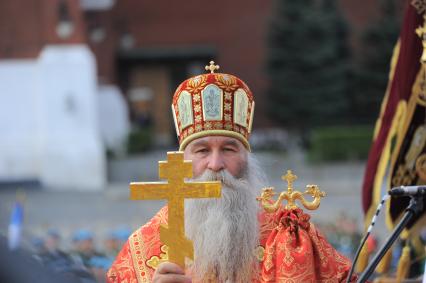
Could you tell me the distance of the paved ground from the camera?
17.2m

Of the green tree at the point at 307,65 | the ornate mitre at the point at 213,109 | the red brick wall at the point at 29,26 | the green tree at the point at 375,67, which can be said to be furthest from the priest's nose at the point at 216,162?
the green tree at the point at 375,67

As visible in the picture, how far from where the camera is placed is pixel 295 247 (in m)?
3.72

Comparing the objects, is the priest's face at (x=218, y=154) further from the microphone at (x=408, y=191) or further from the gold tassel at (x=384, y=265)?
the gold tassel at (x=384, y=265)

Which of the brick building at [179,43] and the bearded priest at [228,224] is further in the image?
the brick building at [179,43]

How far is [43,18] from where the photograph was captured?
22.7m

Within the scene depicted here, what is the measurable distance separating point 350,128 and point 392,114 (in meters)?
23.8

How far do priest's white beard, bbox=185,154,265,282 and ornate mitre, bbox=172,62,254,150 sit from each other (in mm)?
204

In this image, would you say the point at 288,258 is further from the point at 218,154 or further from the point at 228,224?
the point at 218,154

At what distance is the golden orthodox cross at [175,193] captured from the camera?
3.38 m

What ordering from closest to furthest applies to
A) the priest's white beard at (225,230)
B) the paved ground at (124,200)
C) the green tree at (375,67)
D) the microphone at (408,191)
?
the microphone at (408,191)
the priest's white beard at (225,230)
the paved ground at (124,200)
the green tree at (375,67)

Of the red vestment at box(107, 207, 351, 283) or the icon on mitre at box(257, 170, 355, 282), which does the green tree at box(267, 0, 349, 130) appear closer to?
the red vestment at box(107, 207, 351, 283)

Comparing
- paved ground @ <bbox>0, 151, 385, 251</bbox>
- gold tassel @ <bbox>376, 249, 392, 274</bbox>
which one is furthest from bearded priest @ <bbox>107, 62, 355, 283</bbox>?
paved ground @ <bbox>0, 151, 385, 251</bbox>

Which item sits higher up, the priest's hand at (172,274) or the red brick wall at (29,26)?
the red brick wall at (29,26)

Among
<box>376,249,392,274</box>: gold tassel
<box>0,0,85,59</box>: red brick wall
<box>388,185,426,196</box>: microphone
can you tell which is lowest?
<box>388,185,426,196</box>: microphone
